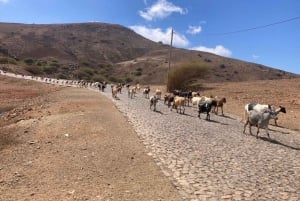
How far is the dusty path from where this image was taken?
31.9ft

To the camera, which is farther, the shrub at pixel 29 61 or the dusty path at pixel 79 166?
the shrub at pixel 29 61

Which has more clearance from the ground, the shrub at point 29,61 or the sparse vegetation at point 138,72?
the shrub at point 29,61

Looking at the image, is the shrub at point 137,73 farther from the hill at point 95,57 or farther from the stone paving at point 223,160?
the stone paving at point 223,160

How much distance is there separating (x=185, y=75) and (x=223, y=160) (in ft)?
159

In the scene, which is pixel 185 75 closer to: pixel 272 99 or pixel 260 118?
pixel 272 99

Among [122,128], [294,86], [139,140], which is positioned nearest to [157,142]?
[139,140]

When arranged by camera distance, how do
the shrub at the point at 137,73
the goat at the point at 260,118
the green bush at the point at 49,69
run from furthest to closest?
the shrub at the point at 137,73, the green bush at the point at 49,69, the goat at the point at 260,118

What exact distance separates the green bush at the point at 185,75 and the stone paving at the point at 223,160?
3920 cm

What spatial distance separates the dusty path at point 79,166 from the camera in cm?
971

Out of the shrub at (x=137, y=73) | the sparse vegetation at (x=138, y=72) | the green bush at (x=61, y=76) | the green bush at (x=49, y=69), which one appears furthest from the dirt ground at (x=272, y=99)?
the green bush at (x=49, y=69)

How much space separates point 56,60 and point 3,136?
121686mm

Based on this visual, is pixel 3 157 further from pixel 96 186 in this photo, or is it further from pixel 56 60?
pixel 56 60

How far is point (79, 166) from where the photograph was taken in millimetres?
11867

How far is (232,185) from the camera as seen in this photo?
10.4m
